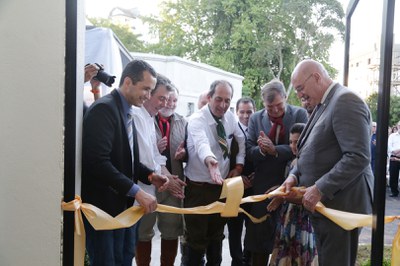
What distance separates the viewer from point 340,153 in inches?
96.0

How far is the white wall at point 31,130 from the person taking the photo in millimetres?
1771

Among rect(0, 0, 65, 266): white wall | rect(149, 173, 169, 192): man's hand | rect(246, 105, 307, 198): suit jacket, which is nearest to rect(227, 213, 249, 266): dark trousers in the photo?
rect(246, 105, 307, 198): suit jacket

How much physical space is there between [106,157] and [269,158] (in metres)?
1.69

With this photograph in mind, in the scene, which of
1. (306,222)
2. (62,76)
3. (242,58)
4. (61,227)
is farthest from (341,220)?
(242,58)

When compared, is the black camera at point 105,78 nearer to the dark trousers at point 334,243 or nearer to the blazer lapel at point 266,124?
the blazer lapel at point 266,124

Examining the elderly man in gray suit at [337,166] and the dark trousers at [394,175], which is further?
the dark trousers at [394,175]

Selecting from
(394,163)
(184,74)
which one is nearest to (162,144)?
(394,163)

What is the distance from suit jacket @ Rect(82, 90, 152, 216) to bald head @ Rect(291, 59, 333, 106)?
1.31 meters

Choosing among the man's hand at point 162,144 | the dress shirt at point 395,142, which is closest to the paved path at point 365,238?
the dress shirt at point 395,142

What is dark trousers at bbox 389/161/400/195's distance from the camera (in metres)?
9.17

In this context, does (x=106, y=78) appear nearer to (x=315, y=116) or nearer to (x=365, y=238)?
(x=315, y=116)

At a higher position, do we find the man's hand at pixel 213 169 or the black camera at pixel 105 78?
the black camera at pixel 105 78

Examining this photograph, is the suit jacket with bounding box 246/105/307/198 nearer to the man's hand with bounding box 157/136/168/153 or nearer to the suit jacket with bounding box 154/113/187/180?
the suit jacket with bounding box 154/113/187/180

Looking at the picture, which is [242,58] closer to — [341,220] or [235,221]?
[235,221]
